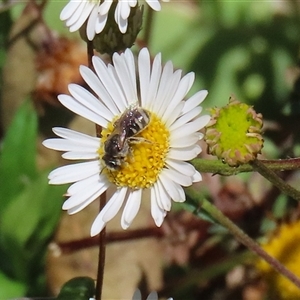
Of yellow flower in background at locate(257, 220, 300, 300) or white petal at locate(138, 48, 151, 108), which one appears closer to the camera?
white petal at locate(138, 48, 151, 108)

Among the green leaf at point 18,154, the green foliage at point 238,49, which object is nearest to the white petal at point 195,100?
the green leaf at point 18,154

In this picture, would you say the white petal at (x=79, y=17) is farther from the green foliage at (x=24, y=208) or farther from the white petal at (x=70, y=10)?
the green foliage at (x=24, y=208)

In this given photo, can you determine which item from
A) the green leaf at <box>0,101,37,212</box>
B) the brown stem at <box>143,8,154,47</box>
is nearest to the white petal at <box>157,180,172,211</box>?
the green leaf at <box>0,101,37,212</box>

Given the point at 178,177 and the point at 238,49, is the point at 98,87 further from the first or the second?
the point at 238,49

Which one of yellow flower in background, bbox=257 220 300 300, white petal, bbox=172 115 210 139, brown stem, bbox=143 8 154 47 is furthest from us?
brown stem, bbox=143 8 154 47

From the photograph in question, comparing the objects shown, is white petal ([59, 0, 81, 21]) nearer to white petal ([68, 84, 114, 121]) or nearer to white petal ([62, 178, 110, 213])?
white petal ([68, 84, 114, 121])

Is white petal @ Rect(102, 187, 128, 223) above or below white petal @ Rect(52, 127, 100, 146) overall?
below
